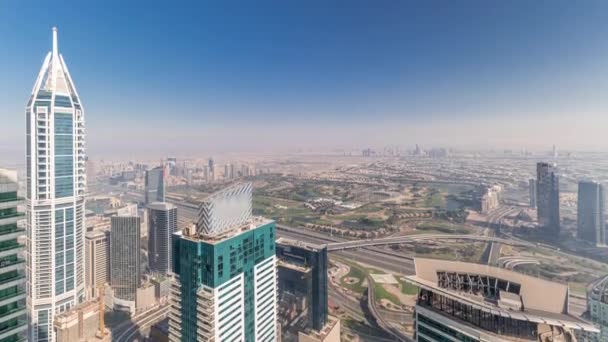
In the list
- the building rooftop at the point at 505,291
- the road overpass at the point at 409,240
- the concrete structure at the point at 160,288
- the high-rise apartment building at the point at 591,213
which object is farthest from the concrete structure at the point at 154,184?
the high-rise apartment building at the point at 591,213

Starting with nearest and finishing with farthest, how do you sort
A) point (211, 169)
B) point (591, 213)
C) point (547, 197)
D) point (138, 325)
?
Result: point (138, 325) < point (591, 213) < point (547, 197) < point (211, 169)

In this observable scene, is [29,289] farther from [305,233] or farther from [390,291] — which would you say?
[390,291]

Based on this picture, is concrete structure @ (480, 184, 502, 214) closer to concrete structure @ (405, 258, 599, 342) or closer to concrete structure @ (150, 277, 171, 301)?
concrete structure @ (405, 258, 599, 342)

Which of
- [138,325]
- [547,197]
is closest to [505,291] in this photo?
[138,325]

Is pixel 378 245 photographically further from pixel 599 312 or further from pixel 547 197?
pixel 547 197

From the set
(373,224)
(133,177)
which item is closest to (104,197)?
(133,177)

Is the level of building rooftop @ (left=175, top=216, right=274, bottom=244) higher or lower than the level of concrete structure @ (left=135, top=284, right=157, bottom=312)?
higher

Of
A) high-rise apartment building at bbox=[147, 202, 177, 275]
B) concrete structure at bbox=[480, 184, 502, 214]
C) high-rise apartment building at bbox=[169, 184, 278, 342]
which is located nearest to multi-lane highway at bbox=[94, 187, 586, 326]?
concrete structure at bbox=[480, 184, 502, 214]

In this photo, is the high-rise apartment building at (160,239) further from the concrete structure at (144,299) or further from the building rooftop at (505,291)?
the building rooftop at (505,291)
